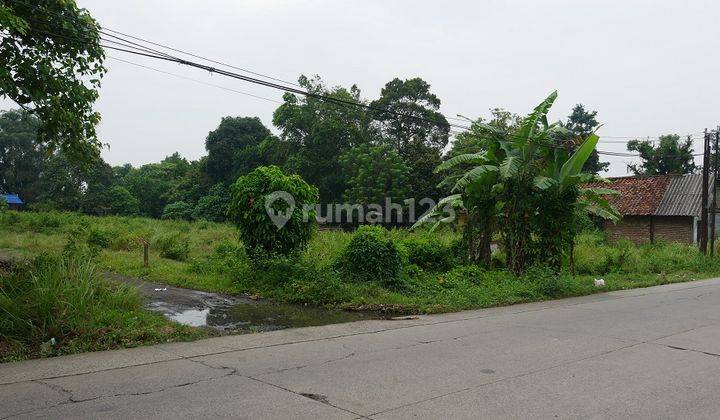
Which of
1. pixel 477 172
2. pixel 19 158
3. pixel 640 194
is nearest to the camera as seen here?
pixel 477 172

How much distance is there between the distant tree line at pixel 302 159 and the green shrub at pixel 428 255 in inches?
557

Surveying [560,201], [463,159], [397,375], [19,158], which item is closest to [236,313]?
[397,375]

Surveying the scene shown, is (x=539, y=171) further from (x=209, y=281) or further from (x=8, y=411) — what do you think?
(x=8, y=411)

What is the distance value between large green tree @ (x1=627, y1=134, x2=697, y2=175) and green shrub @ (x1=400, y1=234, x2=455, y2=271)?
1200 inches

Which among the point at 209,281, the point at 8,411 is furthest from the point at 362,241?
the point at 8,411

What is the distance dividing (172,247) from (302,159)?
21.9 meters

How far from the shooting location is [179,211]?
49.9m

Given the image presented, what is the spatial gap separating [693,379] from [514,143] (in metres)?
10.9

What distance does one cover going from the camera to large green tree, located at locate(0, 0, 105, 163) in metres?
9.93

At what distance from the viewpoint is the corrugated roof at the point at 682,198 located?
31.5m

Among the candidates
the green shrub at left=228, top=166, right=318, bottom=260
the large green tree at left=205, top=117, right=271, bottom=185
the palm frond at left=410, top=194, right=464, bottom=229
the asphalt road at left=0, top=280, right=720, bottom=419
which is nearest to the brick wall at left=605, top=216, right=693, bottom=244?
the palm frond at left=410, top=194, right=464, bottom=229

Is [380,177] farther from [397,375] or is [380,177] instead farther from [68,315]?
[397,375]

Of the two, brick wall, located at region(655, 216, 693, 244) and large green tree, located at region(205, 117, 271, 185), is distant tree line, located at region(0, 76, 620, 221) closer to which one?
large green tree, located at region(205, 117, 271, 185)

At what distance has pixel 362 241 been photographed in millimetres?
14062
